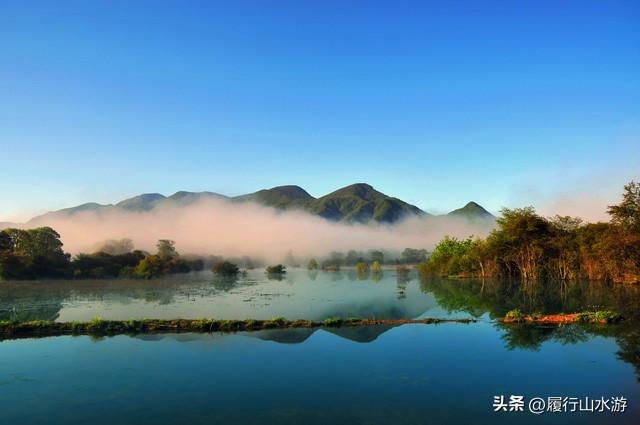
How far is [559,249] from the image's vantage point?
69.1 metres

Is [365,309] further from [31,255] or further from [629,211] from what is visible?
[31,255]

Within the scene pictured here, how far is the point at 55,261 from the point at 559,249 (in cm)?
9116

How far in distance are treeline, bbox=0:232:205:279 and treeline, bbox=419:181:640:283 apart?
204ft

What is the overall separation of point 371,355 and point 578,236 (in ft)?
199

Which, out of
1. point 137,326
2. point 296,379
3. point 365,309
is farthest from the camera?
point 365,309

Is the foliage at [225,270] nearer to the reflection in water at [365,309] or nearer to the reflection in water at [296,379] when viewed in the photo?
the reflection in water at [365,309]

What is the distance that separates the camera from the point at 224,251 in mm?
163500

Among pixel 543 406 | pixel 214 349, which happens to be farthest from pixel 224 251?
pixel 543 406

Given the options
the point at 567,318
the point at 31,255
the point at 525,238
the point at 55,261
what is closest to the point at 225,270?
the point at 55,261

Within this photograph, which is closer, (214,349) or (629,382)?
(629,382)

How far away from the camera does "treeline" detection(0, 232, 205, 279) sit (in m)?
74.6

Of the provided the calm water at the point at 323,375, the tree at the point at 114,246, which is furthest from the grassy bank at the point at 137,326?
the tree at the point at 114,246

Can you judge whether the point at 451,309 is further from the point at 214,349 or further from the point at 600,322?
the point at 214,349

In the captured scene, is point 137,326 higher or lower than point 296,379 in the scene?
higher
